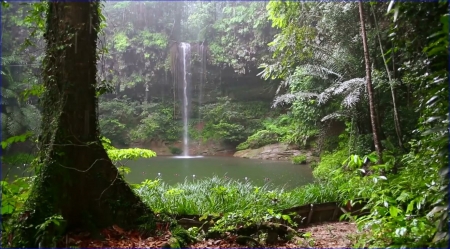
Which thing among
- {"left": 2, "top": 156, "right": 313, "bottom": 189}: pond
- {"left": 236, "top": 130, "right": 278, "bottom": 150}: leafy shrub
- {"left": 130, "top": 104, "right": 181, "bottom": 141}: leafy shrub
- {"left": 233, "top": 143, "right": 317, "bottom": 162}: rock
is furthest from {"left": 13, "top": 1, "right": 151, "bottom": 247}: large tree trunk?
{"left": 130, "top": 104, "right": 181, "bottom": 141}: leafy shrub

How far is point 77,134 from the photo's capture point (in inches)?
101

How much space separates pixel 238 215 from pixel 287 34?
11.6ft

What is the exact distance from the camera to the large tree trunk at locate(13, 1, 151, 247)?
96.5 inches

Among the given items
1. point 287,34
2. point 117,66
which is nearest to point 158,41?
point 117,66

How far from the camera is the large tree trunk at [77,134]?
2.45m

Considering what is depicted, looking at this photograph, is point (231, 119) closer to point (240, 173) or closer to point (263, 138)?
point (263, 138)

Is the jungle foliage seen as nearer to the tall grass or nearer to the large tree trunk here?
the tall grass

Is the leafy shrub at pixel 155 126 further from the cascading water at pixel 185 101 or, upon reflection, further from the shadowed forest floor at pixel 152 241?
the shadowed forest floor at pixel 152 241

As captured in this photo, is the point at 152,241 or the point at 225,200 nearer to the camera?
the point at 152,241

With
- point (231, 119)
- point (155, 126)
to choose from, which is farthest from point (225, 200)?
point (155, 126)

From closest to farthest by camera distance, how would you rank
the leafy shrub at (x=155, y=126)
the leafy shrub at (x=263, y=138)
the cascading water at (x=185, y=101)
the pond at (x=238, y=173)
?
the pond at (x=238, y=173) < the leafy shrub at (x=263, y=138) < the leafy shrub at (x=155, y=126) < the cascading water at (x=185, y=101)

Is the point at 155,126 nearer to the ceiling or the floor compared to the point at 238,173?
nearer to the ceiling

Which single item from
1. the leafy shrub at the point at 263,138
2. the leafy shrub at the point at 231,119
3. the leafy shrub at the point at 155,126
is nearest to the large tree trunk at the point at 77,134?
the leafy shrub at the point at 263,138

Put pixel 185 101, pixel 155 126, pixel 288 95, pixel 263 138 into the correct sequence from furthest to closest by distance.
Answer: pixel 185 101
pixel 155 126
pixel 263 138
pixel 288 95
